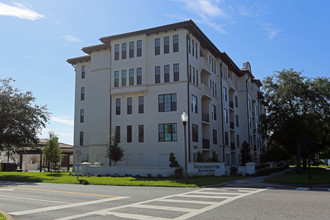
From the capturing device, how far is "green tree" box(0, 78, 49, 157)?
1183 inches

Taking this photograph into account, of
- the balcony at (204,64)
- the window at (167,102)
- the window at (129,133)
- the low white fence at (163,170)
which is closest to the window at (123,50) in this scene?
the window at (167,102)

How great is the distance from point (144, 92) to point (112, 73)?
4751mm

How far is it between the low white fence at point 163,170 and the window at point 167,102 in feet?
22.7

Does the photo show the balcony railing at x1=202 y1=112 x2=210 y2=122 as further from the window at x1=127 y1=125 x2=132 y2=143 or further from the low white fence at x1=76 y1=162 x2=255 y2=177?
the window at x1=127 y1=125 x2=132 y2=143

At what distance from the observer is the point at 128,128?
111 ft

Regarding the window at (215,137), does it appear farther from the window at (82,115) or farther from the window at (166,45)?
the window at (82,115)

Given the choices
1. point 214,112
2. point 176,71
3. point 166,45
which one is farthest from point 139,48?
point 214,112

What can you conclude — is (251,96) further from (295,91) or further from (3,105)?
(3,105)

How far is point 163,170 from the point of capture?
27.2 metres

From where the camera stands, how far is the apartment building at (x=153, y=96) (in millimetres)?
31484

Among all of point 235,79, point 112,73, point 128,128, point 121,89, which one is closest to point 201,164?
point 128,128

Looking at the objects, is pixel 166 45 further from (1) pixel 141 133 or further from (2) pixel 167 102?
(1) pixel 141 133

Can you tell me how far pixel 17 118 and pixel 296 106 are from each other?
31.0 metres

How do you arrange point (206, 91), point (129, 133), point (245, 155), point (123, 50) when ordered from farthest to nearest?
point (245, 155) < point (206, 91) < point (123, 50) < point (129, 133)
